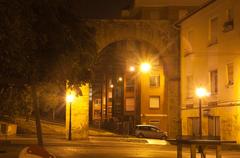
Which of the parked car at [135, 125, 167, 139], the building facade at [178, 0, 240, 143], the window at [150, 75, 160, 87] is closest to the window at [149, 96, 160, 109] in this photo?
the window at [150, 75, 160, 87]

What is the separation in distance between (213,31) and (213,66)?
2497mm

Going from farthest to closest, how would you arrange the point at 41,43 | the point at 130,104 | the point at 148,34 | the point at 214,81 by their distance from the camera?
the point at 130,104 < the point at 148,34 < the point at 214,81 < the point at 41,43

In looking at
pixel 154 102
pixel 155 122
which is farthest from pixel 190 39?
pixel 155 122

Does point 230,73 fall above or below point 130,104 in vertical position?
above

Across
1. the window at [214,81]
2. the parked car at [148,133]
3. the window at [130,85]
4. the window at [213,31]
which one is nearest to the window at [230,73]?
the window at [214,81]

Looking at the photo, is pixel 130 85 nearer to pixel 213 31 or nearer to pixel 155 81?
pixel 155 81

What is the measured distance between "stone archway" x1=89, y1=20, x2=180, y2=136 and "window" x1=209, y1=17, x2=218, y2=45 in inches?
268

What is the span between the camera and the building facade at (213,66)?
34.1m

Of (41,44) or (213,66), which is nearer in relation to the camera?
(41,44)

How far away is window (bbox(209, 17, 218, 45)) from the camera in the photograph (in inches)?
1468

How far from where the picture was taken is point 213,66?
37.7 meters

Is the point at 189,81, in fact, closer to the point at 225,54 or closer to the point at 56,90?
the point at 225,54

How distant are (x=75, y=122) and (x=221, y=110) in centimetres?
1276

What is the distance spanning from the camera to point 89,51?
1625 centimetres
